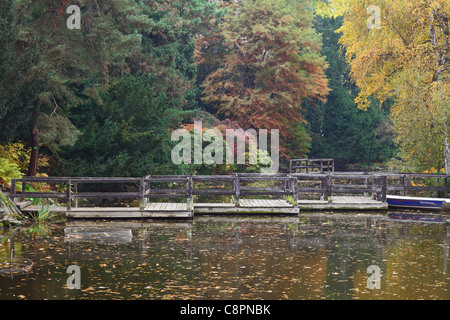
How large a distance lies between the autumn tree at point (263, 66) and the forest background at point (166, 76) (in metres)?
0.12

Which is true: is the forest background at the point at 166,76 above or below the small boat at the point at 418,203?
above

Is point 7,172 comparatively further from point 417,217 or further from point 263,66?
point 263,66

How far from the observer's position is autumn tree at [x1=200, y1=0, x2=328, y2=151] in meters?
43.5

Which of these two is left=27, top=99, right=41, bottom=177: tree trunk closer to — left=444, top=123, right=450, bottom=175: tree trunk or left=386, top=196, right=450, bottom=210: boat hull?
left=386, top=196, right=450, bottom=210: boat hull

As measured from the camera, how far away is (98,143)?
1034 inches

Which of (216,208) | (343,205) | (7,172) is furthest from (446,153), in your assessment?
(7,172)

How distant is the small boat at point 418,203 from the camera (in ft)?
69.3

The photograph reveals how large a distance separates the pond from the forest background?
22.2ft

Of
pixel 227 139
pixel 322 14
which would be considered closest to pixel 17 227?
pixel 227 139

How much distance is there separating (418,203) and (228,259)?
1144 centimetres

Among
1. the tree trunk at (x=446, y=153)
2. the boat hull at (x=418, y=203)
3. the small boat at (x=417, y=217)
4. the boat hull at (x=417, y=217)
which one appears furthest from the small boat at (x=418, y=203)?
the tree trunk at (x=446, y=153)

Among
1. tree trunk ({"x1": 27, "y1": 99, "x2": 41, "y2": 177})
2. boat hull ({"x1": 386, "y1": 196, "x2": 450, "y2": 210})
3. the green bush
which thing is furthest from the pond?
tree trunk ({"x1": 27, "y1": 99, "x2": 41, "y2": 177})

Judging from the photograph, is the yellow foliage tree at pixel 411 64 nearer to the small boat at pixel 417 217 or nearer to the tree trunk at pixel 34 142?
the small boat at pixel 417 217

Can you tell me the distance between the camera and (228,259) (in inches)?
488
